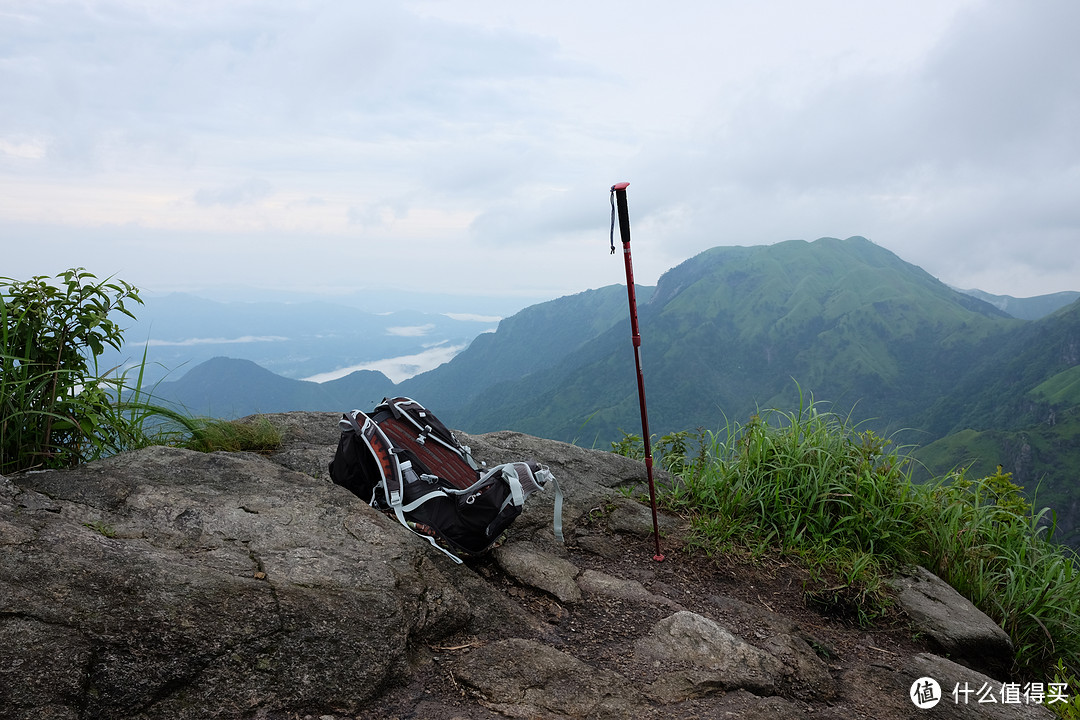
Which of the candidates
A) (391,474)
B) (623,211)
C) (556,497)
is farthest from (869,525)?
(391,474)

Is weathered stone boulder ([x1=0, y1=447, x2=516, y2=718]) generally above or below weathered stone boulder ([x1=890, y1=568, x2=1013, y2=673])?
above

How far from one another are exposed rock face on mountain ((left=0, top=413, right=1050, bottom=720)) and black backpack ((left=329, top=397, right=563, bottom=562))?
202mm

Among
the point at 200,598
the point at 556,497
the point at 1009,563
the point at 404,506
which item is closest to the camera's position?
the point at 200,598

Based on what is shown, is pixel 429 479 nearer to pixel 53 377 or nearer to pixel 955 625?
pixel 53 377

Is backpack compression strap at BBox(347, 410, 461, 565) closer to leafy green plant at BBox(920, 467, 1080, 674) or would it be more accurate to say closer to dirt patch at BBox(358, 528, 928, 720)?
dirt patch at BBox(358, 528, 928, 720)

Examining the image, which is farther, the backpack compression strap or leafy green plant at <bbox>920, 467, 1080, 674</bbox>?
leafy green plant at <bbox>920, 467, 1080, 674</bbox>

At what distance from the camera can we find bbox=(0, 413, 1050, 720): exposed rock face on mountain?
8.77 feet

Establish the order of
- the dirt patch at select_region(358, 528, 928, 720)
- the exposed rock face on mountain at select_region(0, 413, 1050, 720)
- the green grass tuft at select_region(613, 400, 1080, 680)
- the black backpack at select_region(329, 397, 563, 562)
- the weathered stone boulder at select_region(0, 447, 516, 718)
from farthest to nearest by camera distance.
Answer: the green grass tuft at select_region(613, 400, 1080, 680) → the black backpack at select_region(329, 397, 563, 562) → the dirt patch at select_region(358, 528, 928, 720) → the exposed rock face on mountain at select_region(0, 413, 1050, 720) → the weathered stone boulder at select_region(0, 447, 516, 718)

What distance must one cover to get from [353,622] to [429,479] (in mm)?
1351

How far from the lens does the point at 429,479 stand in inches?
175

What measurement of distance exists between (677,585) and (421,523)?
1.89 meters

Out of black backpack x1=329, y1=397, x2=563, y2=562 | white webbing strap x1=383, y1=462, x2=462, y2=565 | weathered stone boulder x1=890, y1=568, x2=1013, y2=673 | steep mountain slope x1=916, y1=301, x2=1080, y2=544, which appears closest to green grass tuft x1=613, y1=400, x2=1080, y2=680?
weathered stone boulder x1=890, y1=568, x2=1013, y2=673

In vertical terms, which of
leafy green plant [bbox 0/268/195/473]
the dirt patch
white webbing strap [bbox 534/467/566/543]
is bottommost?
the dirt patch

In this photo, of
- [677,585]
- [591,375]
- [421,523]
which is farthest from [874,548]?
[591,375]
